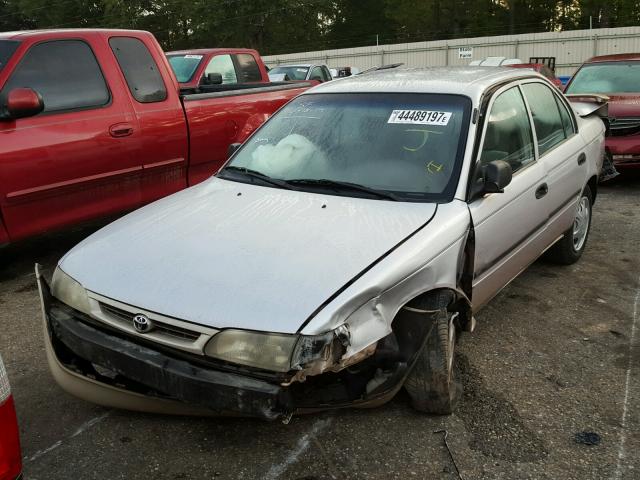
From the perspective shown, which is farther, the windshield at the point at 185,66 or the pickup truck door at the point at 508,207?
the windshield at the point at 185,66

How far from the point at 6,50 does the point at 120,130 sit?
100cm

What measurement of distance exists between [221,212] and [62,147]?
2134mm

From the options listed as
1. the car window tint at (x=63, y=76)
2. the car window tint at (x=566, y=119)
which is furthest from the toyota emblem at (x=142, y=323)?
the car window tint at (x=566, y=119)

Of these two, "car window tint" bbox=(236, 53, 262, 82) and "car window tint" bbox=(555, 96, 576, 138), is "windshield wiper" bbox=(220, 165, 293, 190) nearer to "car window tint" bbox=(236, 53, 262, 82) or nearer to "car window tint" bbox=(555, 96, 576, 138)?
"car window tint" bbox=(555, 96, 576, 138)

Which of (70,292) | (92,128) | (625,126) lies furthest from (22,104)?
(625,126)

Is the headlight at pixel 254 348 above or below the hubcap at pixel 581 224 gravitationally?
above

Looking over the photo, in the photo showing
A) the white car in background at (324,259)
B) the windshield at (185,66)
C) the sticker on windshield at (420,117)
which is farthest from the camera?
the windshield at (185,66)

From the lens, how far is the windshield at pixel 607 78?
8.83 metres

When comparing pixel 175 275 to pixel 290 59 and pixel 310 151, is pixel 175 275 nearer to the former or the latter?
pixel 310 151

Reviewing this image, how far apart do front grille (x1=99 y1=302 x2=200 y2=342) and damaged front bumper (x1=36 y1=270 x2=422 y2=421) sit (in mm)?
71

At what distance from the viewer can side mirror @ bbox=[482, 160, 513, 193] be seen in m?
3.28

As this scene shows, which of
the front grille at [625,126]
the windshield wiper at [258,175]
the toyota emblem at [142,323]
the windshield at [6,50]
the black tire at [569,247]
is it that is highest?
the windshield at [6,50]

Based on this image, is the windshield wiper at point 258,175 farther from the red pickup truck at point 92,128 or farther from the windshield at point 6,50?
the windshield at point 6,50

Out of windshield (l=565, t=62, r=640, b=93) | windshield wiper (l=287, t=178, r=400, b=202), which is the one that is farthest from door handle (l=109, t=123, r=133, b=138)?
windshield (l=565, t=62, r=640, b=93)
